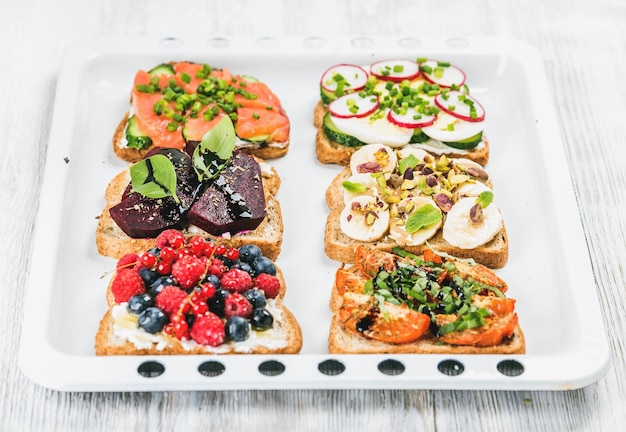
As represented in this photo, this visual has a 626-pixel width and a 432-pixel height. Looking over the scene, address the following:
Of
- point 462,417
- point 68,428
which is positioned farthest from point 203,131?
point 462,417

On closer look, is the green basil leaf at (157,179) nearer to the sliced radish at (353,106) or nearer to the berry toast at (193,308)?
the berry toast at (193,308)

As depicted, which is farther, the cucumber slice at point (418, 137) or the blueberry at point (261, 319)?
the cucumber slice at point (418, 137)

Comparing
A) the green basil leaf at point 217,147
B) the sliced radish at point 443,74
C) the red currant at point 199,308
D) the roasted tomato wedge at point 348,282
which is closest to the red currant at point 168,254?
the red currant at point 199,308

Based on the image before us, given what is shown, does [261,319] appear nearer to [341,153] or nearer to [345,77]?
[341,153]

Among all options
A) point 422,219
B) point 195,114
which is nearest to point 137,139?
point 195,114

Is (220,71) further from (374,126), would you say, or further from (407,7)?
(407,7)

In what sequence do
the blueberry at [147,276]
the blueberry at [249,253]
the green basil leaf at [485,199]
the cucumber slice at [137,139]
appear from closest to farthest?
the blueberry at [147,276] < the blueberry at [249,253] < the green basil leaf at [485,199] < the cucumber slice at [137,139]

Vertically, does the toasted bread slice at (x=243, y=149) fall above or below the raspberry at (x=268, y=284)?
above
